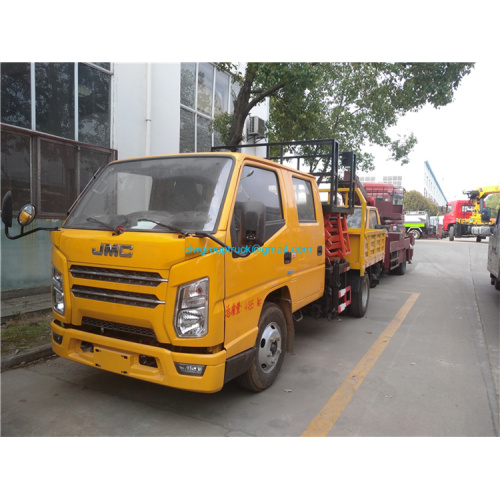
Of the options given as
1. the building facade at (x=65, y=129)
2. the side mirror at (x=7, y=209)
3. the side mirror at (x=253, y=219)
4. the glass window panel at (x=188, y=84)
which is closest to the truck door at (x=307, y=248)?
the side mirror at (x=253, y=219)

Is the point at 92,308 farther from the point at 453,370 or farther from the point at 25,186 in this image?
the point at 25,186

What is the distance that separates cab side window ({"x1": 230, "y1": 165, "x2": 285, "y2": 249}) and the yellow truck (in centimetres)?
1

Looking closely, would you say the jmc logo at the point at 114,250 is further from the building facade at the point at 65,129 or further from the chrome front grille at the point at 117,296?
the building facade at the point at 65,129

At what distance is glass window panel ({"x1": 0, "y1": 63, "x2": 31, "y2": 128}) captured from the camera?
20.6ft

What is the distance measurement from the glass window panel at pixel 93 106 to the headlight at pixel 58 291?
5.05m

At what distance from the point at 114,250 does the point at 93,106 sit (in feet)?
20.0

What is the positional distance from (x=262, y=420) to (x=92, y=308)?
1681mm

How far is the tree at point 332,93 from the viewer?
7.45 meters

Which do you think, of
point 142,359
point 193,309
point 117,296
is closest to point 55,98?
point 117,296

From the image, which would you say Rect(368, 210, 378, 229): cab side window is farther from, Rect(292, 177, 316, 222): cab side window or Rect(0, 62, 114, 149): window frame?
Rect(0, 62, 114, 149): window frame

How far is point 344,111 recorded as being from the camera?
14.3 meters

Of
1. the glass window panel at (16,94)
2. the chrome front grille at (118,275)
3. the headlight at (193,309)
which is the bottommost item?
the headlight at (193,309)

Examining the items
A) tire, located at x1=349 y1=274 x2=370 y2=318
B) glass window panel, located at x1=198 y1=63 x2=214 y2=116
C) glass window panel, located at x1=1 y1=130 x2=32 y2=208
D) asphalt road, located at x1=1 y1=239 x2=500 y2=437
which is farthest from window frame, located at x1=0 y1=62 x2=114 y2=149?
tire, located at x1=349 y1=274 x2=370 y2=318

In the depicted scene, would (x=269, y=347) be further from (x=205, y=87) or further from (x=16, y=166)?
(x=205, y=87)
